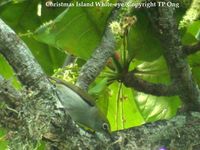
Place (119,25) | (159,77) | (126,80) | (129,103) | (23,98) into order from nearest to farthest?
(23,98), (119,25), (126,80), (159,77), (129,103)

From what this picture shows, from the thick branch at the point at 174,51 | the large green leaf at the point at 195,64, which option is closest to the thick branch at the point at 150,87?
the thick branch at the point at 174,51

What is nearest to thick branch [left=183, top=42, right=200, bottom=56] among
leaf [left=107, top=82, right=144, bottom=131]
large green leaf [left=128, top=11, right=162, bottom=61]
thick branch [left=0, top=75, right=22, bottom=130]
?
large green leaf [left=128, top=11, right=162, bottom=61]

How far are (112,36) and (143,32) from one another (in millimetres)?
132

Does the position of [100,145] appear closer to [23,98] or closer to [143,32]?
[23,98]

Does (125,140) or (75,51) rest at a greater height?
(75,51)

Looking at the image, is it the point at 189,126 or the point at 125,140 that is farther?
the point at 189,126

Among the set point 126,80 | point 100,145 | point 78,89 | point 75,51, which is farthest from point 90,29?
point 100,145

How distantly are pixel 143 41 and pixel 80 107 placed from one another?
0.36m

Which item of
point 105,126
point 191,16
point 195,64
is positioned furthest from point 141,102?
point 191,16

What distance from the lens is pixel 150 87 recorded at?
4.43ft

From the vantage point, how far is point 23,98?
0.96m

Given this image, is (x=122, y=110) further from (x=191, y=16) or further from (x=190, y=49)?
(x=191, y=16)

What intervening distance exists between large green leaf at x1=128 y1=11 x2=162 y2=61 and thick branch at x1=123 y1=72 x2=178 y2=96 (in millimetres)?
95

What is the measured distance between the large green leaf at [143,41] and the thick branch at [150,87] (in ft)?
0.31
